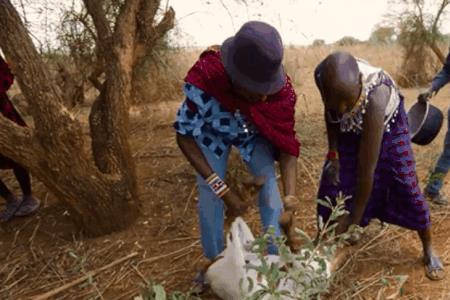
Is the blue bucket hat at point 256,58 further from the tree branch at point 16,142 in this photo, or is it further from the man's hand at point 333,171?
the tree branch at point 16,142

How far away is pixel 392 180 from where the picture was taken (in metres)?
2.50

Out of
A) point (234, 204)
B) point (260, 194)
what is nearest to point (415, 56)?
point (260, 194)

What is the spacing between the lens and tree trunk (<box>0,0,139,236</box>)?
8.95ft

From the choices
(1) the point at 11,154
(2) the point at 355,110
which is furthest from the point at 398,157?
(1) the point at 11,154

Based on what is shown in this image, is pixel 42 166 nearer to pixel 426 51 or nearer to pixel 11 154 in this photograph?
pixel 11 154

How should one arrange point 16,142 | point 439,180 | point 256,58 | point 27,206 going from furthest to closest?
point 27,206 → point 439,180 → point 16,142 → point 256,58

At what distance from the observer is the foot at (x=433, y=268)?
2.56m

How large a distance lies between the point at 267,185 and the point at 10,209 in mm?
2333

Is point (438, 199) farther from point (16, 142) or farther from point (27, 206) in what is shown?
point (27, 206)

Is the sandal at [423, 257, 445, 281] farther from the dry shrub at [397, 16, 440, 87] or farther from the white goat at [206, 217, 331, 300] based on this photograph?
the dry shrub at [397, 16, 440, 87]

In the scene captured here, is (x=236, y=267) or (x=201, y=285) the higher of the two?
(x=236, y=267)

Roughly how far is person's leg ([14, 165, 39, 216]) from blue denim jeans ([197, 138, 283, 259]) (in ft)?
6.26

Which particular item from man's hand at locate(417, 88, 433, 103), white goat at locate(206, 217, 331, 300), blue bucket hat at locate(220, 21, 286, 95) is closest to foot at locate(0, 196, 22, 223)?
white goat at locate(206, 217, 331, 300)

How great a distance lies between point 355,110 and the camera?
6.93ft
